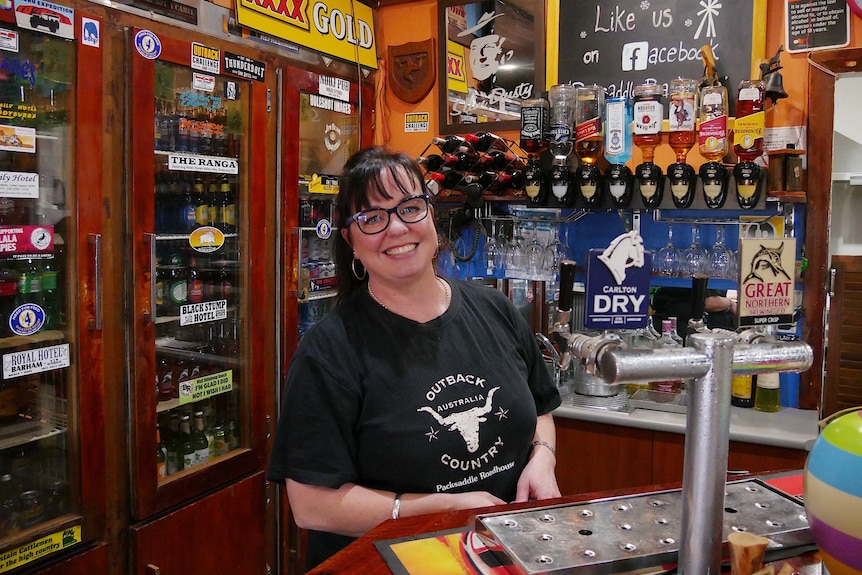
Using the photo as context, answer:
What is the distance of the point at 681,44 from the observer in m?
3.16

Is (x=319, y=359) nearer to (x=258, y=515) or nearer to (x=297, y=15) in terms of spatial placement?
(x=258, y=515)

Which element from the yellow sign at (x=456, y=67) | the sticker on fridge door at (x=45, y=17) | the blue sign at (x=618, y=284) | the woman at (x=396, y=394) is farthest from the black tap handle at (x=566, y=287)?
the yellow sign at (x=456, y=67)

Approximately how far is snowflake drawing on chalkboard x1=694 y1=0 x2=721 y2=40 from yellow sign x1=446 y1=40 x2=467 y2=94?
3.99 feet

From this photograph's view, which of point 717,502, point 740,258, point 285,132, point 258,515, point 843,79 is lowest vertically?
point 258,515

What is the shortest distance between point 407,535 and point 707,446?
1.83 feet

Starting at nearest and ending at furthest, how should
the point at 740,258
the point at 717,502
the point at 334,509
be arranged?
the point at 717,502
the point at 740,258
the point at 334,509

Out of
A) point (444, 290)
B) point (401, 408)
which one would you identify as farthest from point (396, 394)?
point (444, 290)

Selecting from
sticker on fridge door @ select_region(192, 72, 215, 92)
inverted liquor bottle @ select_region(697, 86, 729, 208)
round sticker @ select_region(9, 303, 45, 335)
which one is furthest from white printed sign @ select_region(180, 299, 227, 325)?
inverted liquor bottle @ select_region(697, 86, 729, 208)

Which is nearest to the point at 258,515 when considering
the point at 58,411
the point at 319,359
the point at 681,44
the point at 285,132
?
the point at 58,411

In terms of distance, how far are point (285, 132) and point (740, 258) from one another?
2.38m

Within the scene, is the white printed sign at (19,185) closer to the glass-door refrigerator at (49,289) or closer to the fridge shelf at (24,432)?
the glass-door refrigerator at (49,289)

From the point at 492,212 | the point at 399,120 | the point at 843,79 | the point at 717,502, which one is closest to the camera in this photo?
the point at 717,502

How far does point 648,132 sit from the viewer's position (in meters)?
2.97

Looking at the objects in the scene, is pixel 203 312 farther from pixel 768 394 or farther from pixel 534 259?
pixel 768 394
